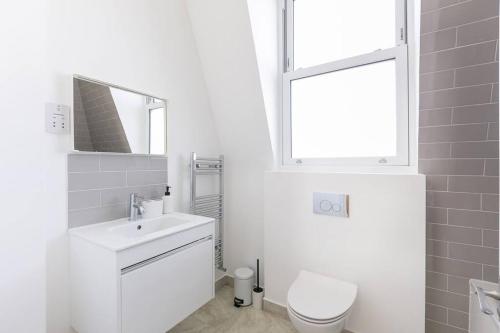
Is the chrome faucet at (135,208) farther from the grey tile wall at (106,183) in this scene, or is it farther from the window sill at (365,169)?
→ the window sill at (365,169)

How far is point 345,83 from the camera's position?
1.86 metres

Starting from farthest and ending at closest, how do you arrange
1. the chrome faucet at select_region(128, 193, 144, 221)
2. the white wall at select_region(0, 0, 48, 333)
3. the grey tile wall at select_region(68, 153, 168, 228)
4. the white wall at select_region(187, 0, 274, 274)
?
1. the white wall at select_region(187, 0, 274, 274)
2. the chrome faucet at select_region(128, 193, 144, 221)
3. the grey tile wall at select_region(68, 153, 168, 228)
4. the white wall at select_region(0, 0, 48, 333)

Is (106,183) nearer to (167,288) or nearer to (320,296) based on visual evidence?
(167,288)

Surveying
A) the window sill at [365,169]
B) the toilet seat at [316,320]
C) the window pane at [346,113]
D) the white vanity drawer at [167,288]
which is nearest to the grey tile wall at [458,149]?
the window sill at [365,169]

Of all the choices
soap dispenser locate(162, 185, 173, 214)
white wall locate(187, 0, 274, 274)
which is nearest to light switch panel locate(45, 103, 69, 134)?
soap dispenser locate(162, 185, 173, 214)

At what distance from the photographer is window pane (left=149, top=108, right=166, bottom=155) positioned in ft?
5.97

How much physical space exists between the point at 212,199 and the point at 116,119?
1.08 m

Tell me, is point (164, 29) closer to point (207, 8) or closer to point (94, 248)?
point (207, 8)

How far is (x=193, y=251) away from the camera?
5.07ft

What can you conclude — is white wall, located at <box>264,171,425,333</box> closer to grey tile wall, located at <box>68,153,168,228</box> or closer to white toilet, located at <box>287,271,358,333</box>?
white toilet, located at <box>287,271,358,333</box>

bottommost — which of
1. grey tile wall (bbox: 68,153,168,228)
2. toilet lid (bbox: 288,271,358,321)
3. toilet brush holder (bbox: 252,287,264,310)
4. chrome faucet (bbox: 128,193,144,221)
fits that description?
toilet brush holder (bbox: 252,287,264,310)

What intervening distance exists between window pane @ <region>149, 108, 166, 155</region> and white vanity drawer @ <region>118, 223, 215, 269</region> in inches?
27.4

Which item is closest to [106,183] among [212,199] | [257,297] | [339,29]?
[212,199]

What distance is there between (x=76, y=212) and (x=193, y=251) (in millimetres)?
724
